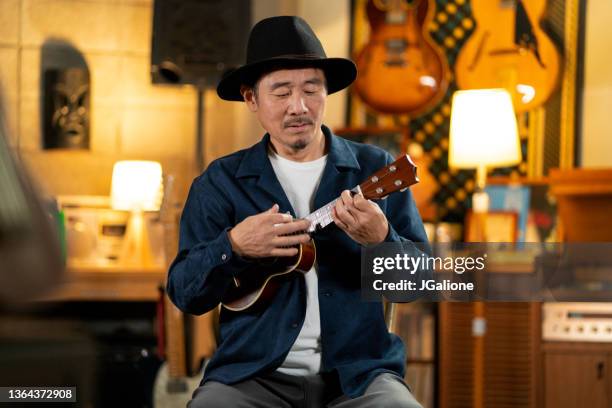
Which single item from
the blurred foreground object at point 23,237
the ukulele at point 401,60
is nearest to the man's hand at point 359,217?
the blurred foreground object at point 23,237

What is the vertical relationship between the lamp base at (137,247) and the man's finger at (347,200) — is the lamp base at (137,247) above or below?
below

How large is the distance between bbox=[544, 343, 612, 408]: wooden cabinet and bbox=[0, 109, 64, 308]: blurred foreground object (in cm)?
265

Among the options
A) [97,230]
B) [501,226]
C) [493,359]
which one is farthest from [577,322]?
[97,230]

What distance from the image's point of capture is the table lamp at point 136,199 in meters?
3.29

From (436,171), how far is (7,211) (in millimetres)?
3290

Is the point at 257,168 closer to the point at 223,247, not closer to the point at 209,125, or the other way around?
the point at 223,247

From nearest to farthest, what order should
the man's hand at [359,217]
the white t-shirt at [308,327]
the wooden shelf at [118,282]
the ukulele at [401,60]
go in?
1. the man's hand at [359,217]
2. the white t-shirt at [308,327]
3. the ukulele at [401,60]
4. the wooden shelf at [118,282]

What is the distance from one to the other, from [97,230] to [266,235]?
2416 mm

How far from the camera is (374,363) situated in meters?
1.33

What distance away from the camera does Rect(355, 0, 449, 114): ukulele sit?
3.12 metres

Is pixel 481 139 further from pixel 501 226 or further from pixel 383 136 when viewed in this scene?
pixel 383 136

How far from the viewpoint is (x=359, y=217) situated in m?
1.22

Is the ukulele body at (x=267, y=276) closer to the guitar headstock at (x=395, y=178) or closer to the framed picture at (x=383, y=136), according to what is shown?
the guitar headstock at (x=395, y=178)

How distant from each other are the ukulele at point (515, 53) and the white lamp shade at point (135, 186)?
3.91 ft
